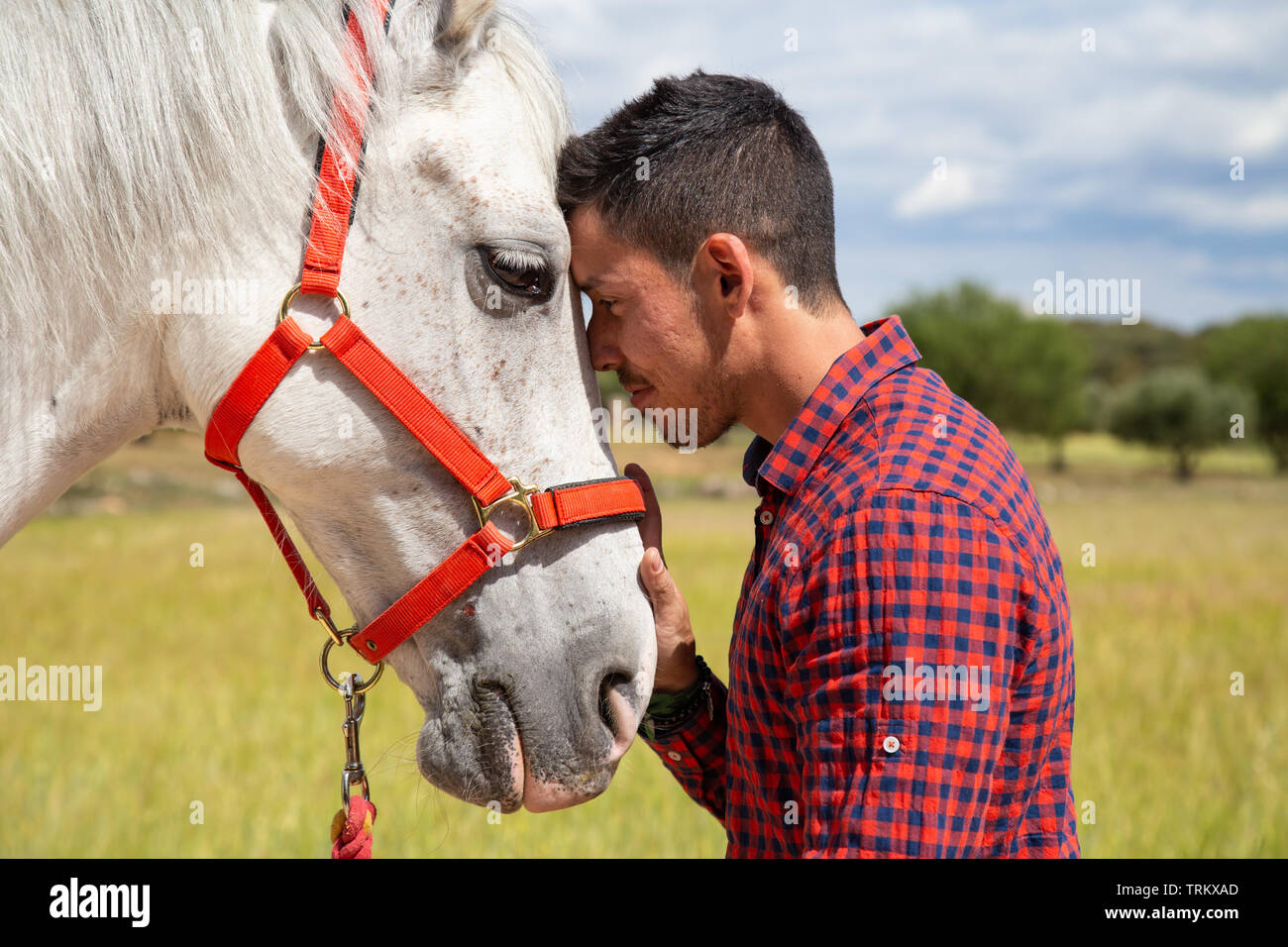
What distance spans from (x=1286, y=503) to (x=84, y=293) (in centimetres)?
3641

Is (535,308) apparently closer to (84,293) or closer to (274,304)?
(274,304)

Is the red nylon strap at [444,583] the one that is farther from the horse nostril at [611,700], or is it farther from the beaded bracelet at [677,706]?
the beaded bracelet at [677,706]

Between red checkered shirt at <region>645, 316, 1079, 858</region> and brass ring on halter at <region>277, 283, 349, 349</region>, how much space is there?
0.95 m

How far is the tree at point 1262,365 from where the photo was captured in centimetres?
5231

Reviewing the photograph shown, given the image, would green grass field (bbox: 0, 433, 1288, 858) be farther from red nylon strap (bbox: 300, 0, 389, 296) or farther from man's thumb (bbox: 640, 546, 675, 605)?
red nylon strap (bbox: 300, 0, 389, 296)

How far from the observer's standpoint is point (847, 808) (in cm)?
149

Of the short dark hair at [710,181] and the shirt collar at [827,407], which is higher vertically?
the short dark hair at [710,181]

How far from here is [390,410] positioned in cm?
196

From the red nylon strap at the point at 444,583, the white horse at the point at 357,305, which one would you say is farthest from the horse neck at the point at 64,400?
the red nylon strap at the point at 444,583

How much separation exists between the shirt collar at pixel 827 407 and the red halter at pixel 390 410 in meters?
0.38

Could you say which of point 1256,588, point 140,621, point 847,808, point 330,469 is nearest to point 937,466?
point 847,808

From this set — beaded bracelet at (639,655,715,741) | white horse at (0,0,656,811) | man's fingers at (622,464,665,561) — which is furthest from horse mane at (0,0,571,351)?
beaded bracelet at (639,655,715,741)

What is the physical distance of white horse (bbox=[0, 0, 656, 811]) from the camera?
1863 millimetres

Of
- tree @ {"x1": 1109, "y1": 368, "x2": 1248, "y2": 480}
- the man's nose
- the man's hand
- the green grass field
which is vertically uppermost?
tree @ {"x1": 1109, "y1": 368, "x2": 1248, "y2": 480}
